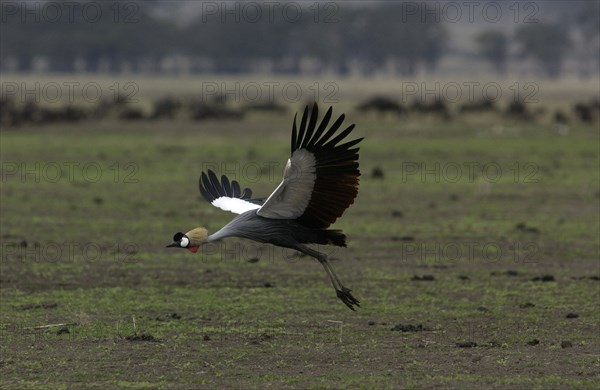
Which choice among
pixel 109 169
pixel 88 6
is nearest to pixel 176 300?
pixel 109 169

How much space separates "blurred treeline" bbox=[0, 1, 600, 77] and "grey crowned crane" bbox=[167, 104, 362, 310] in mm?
87098

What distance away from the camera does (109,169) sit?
25984mm

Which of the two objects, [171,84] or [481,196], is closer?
[481,196]

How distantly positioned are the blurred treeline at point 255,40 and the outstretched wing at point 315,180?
8722 cm

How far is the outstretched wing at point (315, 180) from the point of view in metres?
8.59

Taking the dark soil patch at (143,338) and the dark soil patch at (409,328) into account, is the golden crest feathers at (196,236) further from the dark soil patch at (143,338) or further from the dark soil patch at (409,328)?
the dark soil patch at (409,328)

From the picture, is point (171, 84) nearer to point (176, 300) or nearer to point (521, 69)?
point (521, 69)

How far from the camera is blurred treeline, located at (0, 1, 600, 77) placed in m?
99.7

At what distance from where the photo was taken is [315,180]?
344 inches

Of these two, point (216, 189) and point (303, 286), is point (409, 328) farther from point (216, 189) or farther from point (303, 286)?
point (303, 286)

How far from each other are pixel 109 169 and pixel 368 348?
683 inches
